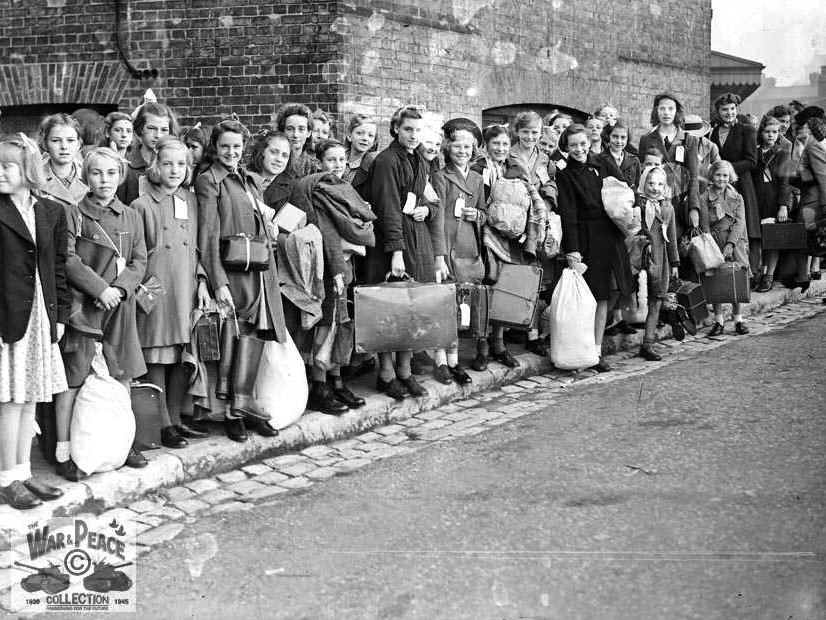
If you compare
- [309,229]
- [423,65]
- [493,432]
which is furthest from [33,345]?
[423,65]

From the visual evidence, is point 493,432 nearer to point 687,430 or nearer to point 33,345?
point 687,430

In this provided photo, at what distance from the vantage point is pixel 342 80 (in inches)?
415

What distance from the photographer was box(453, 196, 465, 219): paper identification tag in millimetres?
7886

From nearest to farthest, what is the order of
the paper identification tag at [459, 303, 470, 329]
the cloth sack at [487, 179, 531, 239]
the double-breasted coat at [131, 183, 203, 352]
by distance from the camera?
1. the double-breasted coat at [131, 183, 203, 352]
2. the paper identification tag at [459, 303, 470, 329]
3. the cloth sack at [487, 179, 531, 239]

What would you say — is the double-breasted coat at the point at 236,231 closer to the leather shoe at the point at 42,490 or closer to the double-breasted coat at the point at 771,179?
the leather shoe at the point at 42,490

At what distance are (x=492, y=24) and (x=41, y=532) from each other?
8.70m

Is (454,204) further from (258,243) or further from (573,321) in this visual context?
(258,243)

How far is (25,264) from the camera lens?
5152 millimetres

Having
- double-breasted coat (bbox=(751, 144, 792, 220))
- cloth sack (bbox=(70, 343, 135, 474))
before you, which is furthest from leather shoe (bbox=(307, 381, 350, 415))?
double-breasted coat (bbox=(751, 144, 792, 220))

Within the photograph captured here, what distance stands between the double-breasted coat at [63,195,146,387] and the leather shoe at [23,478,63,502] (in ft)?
1.93

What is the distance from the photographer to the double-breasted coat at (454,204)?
7.84m

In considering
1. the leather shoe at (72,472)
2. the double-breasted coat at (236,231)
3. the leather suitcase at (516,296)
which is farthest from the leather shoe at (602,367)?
the leather shoe at (72,472)

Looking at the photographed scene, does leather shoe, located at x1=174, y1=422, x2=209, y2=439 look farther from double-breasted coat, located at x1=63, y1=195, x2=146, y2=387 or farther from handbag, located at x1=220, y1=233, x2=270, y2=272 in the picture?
handbag, located at x1=220, y1=233, x2=270, y2=272

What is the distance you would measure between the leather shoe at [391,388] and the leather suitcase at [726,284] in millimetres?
3541
